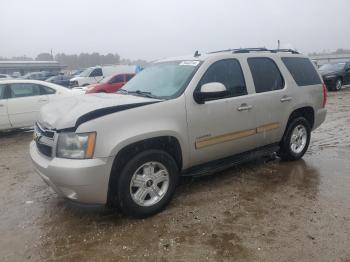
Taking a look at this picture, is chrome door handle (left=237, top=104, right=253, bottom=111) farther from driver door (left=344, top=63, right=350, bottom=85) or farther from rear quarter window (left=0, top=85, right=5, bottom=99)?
driver door (left=344, top=63, right=350, bottom=85)

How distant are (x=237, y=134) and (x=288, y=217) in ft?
4.21

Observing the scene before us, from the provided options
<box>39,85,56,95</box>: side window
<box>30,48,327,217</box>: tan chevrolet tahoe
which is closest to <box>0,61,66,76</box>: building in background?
<box>39,85,56,95</box>: side window

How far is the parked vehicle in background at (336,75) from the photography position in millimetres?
18641

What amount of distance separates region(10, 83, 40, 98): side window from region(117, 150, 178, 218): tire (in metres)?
6.21

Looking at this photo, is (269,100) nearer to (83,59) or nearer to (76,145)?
(76,145)

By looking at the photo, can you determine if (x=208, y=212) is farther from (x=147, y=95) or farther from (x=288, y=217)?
(x=147, y=95)

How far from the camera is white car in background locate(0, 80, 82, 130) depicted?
837 centimetres

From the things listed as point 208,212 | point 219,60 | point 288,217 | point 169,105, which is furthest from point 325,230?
point 219,60

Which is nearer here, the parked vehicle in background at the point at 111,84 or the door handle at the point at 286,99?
the door handle at the point at 286,99

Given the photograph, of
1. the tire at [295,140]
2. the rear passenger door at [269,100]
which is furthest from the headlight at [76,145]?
the tire at [295,140]

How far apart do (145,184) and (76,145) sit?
887 mm

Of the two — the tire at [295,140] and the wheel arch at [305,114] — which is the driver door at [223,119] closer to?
the tire at [295,140]

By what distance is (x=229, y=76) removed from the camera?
458 centimetres

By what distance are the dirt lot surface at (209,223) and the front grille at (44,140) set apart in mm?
811
